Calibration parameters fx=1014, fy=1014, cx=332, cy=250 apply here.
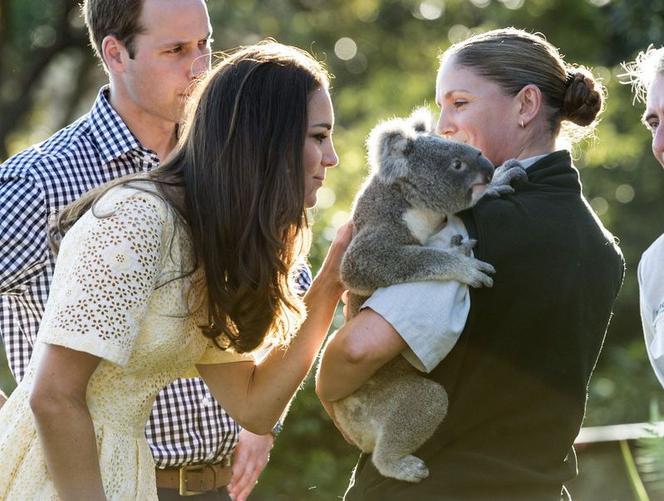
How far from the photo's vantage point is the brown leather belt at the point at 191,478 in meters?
3.10

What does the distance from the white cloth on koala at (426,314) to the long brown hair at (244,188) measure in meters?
0.24

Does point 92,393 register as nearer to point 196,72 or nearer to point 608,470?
point 196,72

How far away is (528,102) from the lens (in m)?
2.71

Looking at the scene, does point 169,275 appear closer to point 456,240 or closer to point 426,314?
point 426,314

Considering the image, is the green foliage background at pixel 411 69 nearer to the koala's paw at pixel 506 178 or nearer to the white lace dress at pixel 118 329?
the koala's paw at pixel 506 178

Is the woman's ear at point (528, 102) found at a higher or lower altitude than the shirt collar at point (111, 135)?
higher

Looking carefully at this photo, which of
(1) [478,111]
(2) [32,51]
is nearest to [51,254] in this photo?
(1) [478,111]

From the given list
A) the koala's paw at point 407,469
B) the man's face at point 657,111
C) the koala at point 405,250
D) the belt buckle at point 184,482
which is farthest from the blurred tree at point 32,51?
the koala's paw at point 407,469

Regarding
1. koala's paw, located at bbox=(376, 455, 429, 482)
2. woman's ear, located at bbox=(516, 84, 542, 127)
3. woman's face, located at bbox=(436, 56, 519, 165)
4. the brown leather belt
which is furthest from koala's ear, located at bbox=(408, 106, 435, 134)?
the brown leather belt

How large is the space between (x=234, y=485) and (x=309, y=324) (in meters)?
0.87

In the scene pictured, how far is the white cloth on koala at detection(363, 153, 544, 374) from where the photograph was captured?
91.6 inches

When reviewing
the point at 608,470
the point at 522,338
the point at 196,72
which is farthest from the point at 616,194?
the point at 522,338

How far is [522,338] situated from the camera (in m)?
2.37

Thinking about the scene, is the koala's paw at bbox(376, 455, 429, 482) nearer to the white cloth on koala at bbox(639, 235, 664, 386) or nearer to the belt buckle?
the belt buckle
